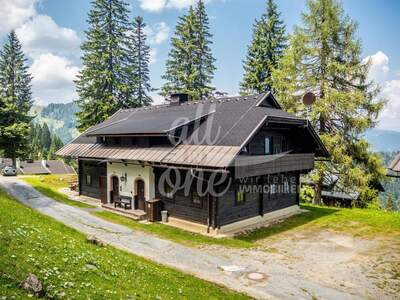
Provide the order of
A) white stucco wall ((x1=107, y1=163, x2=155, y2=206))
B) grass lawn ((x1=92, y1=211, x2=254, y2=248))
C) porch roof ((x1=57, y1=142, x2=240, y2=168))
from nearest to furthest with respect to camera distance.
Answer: grass lawn ((x1=92, y1=211, x2=254, y2=248))
porch roof ((x1=57, y1=142, x2=240, y2=168))
white stucco wall ((x1=107, y1=163, x2=155, y2=206))

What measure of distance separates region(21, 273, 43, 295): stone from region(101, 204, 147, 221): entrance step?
13554 mm

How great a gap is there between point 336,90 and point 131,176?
17320 millimetres

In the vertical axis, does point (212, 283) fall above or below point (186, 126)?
below

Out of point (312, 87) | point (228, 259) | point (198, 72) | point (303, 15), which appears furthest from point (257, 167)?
point (198, 72)

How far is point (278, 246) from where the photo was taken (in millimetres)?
16062

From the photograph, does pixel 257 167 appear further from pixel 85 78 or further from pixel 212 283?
pixel 85 78

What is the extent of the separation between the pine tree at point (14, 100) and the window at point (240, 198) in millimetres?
31768

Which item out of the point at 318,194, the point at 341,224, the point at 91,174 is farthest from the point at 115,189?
the point at 318,194

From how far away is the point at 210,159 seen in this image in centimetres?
1673

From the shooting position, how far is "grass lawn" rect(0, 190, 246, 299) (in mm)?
6762

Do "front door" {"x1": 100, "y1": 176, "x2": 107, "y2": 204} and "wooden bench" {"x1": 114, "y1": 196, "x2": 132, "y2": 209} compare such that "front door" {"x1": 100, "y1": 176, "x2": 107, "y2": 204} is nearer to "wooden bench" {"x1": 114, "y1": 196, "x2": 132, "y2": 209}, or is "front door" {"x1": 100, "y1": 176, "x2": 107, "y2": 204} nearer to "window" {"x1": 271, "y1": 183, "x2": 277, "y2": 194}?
"wooden bench" {"x1": 114, "y1": 196, "x2": 132, "y2": 209}

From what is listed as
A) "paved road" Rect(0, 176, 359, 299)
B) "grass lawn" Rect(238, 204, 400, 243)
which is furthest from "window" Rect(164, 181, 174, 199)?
"grass lawn" Rect(238, 204, 400, 243)

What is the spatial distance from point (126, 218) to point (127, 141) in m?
5.68

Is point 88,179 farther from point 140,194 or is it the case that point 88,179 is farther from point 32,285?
point 32,285
